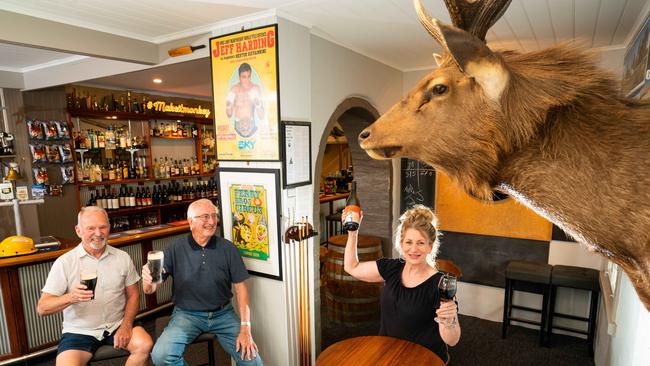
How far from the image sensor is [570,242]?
3.64m

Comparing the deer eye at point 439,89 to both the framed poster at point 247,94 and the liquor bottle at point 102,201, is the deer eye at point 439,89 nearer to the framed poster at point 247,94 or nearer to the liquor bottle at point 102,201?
the framed poster at point 247,94

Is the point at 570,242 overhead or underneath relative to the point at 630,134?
underneath

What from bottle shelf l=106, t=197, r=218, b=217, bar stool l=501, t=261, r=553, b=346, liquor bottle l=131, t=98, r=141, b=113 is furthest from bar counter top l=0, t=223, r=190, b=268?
bar stool l=501, t=261, r=553, b=346

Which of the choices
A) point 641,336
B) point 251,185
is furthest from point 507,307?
point 251,185

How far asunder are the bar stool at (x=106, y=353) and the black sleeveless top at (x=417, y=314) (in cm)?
173

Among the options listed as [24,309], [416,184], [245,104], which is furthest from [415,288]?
[24,309]

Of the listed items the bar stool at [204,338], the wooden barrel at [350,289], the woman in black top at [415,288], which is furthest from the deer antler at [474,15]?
the wooden barrel at [350,289]

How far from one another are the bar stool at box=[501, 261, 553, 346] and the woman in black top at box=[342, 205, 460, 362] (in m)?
2.01

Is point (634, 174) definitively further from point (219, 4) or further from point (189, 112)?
point (189, 112)

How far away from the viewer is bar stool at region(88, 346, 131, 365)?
7.34ft

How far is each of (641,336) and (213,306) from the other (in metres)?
2.43

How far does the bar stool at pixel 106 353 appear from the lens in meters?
2.24

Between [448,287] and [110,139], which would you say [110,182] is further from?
[448,287]

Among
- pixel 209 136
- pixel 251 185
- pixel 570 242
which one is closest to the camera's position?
pixel 251 185
